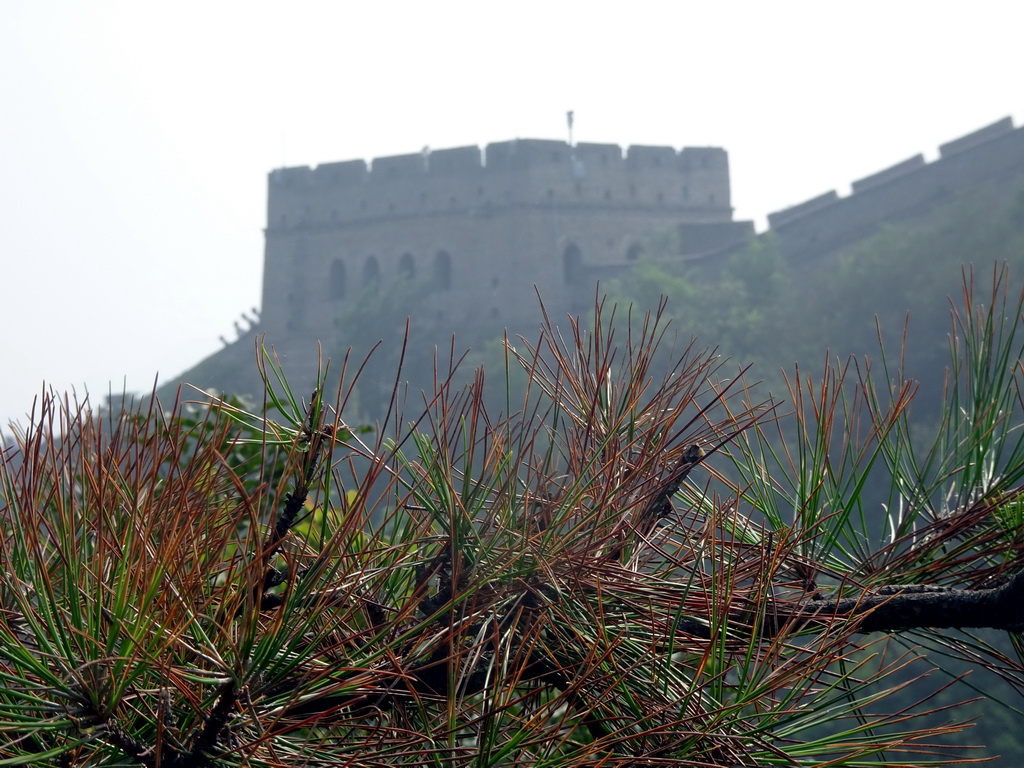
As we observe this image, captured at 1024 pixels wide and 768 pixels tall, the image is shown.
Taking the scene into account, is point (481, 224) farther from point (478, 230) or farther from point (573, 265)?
point (573, 265)

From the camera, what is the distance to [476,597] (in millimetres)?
947

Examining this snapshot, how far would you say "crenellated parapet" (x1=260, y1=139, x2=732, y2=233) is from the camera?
24875 mm

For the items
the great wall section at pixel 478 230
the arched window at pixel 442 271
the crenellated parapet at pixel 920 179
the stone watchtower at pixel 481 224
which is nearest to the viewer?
the crenellated parapet at pixel 920 179

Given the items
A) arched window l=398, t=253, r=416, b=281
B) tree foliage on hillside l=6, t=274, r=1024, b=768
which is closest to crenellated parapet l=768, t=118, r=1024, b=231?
arched window l=398, t=253, r=416, b=281

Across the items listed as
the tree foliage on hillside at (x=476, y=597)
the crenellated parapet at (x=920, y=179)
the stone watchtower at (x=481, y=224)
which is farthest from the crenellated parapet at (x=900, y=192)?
the tree foliage on hillside at (x=476, y=597)

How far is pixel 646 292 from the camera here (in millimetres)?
22562

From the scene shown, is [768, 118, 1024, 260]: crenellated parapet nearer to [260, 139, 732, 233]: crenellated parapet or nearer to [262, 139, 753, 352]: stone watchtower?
[262, 139, 753, 352]: stone watchtower

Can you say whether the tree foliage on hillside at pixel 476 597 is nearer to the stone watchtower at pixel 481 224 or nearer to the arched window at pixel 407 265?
the stone watchtower at pixel 481 224

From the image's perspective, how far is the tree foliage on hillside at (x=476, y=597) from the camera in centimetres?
76

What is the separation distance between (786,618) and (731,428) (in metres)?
0.29

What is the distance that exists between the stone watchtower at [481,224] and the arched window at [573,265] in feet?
0.11

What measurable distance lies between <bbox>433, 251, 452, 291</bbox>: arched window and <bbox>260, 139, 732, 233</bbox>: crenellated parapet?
46.1 inches

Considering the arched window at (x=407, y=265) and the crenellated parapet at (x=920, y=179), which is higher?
the crenellated parapet at (x=920, y=179)

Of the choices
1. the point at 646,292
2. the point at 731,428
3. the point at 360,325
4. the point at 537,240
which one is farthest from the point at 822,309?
the point at 731,428
